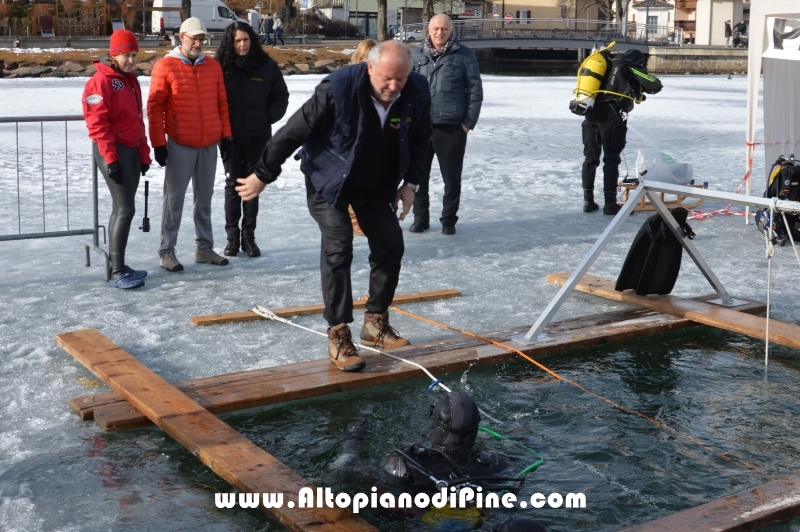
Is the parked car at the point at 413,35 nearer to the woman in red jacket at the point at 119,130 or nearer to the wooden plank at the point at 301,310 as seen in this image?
the woman in red jacket at the point at 119,130

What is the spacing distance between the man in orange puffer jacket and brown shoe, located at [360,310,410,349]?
7.46ft

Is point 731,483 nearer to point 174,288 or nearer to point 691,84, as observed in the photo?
point 174,288

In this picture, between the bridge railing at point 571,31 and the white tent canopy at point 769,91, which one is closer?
the white tent canopy at point 769,91

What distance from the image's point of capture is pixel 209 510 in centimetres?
360

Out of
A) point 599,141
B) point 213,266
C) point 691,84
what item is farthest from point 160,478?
point 691,84

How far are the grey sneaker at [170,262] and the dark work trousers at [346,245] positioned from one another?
8.29ft

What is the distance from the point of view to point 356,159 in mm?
4844

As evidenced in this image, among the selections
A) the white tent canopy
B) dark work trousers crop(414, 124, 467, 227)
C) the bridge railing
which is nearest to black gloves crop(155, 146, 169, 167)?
dark work trousers crop(414, 124, 467, 227)

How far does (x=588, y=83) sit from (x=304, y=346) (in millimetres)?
5039

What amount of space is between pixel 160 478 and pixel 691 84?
1317 inches

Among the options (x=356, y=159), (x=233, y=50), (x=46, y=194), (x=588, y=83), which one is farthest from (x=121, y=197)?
(x=588, y=83)

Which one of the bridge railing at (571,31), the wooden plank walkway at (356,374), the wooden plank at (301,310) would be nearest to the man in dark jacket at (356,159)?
the wooden plank walkway at (356,374)

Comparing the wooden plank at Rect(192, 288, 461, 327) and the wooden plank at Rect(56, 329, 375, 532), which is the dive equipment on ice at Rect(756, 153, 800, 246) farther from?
the wooden plank at Rect(56, 329, 375, 532)

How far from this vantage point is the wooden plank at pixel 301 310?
604 centimetres
